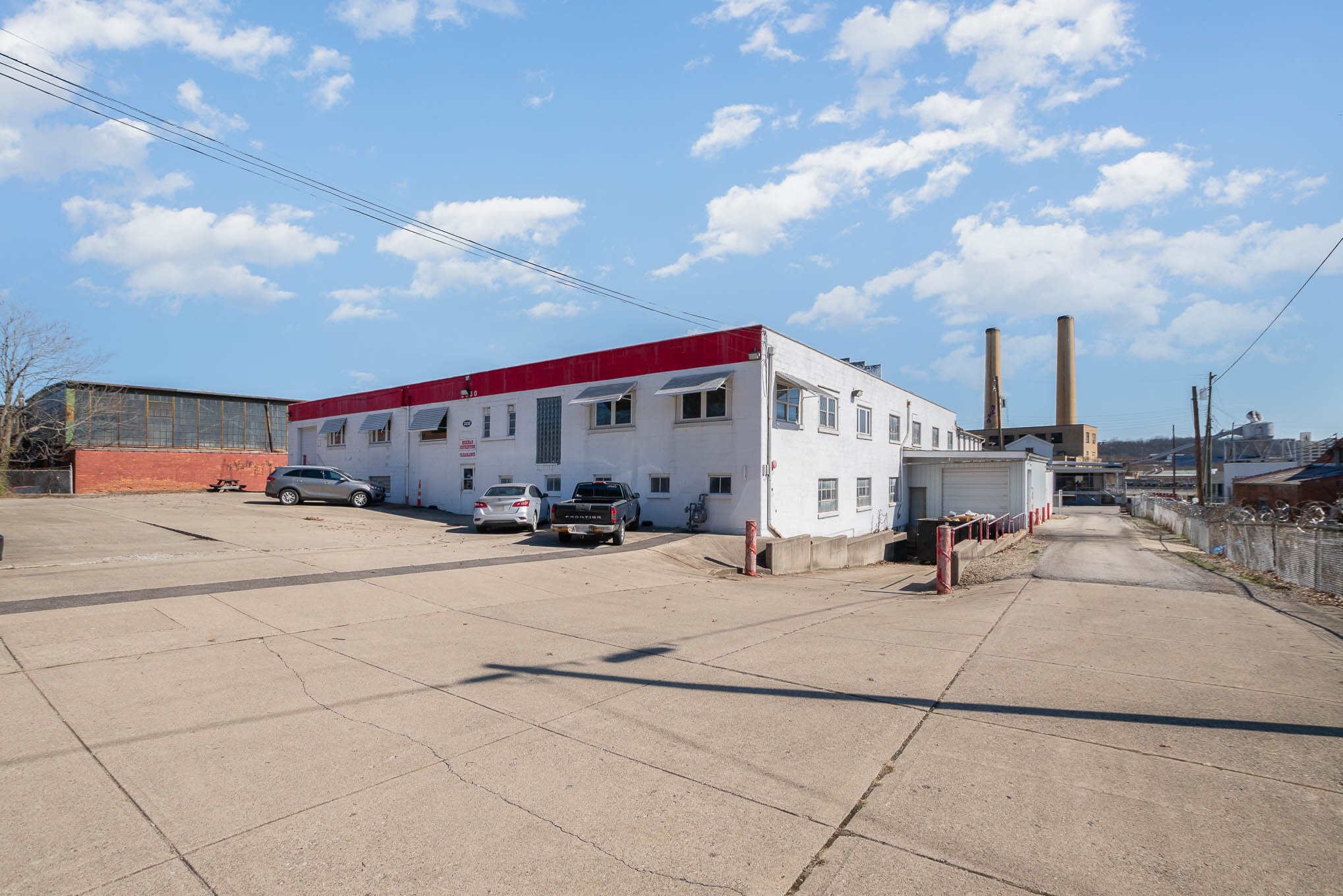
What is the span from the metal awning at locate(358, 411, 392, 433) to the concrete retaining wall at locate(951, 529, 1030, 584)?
92.8ft

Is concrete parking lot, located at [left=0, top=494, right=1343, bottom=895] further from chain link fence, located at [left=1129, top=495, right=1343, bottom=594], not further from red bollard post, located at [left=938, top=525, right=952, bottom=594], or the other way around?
red bollard post, located at [left=938, top=525, right=952, bottom=594]

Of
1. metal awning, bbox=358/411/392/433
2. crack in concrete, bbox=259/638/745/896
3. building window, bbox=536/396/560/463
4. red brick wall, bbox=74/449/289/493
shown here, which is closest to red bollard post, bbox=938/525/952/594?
crack in concrete, bbox=259/638/745/896

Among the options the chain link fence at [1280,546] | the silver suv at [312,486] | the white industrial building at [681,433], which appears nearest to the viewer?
the chain link fence at [1280,546]

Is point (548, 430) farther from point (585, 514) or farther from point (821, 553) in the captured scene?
point (821, 553)

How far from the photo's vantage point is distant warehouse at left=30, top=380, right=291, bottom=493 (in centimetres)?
3997

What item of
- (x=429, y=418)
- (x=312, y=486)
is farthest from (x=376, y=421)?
(x=312, y=486)

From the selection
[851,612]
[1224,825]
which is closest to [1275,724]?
[1224,825]

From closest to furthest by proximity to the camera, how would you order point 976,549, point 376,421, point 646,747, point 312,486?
point 646,747, point 976,549, point 312,486, point 376,421

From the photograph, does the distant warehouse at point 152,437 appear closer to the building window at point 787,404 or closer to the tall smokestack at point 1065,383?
the building window at point 787,404

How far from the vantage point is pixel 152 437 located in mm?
44250

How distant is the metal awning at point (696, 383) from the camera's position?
20766mm

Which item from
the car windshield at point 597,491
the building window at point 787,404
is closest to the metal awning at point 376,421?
the car windshield at point 597,491

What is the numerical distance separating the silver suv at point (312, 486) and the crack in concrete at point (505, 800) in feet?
83.5

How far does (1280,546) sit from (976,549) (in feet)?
21.8
